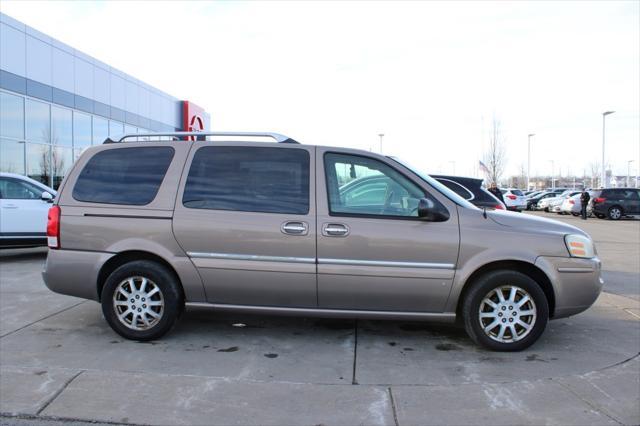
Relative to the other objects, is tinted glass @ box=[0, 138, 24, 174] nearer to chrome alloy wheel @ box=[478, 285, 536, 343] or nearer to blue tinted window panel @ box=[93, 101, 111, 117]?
blue tinted window panel @ box=[93, 101, 111, 117]

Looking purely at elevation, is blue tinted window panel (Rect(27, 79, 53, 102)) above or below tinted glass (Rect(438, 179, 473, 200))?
above

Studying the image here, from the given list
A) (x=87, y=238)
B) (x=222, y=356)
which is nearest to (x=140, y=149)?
(x=87, y=238)

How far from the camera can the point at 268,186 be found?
185 inches

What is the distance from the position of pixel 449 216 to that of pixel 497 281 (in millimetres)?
716

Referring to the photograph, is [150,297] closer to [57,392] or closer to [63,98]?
[57,392]

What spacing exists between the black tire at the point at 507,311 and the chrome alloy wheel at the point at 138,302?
283 cm

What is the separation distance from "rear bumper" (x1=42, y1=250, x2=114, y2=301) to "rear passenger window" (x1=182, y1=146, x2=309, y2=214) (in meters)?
1.04

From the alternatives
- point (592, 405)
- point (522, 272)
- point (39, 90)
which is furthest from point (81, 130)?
point (592, 405)

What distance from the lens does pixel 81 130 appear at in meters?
22.0

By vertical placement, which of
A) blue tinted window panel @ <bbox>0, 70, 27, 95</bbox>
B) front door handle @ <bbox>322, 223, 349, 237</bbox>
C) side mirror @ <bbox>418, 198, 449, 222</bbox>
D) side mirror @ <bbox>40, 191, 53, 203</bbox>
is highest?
blue tinted window panel @ <bbox>0, 70, 27, 95</bbox>

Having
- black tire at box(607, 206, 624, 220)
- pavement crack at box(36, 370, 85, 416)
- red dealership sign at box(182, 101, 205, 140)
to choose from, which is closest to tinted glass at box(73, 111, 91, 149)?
red dealership sign at box(182, 101, 205, 140)

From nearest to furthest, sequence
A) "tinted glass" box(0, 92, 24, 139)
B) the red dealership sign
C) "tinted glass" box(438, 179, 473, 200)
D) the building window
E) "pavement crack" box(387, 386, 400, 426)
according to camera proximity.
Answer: "pavement crack" box(387, 386, 400, 426) → "tinted glass" box(438, 179, 473, 200) → "tinted glass" box(0, 92, 24, 139) → the building window → the red dealership sign

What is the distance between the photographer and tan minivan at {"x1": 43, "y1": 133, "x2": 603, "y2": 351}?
450 centimetres

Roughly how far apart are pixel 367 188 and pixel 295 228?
76 centimetres
